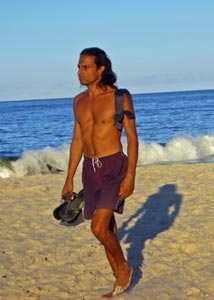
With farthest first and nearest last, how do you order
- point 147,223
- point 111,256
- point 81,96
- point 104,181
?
point 147,223
point 81,96
point 111,256
point 104,181

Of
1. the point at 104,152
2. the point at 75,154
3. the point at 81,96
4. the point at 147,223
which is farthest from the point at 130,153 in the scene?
the point at 147,223

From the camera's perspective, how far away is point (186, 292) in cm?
508

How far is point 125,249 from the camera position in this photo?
657 centimetres

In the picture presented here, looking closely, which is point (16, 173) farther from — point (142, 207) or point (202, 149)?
point (142, 207)

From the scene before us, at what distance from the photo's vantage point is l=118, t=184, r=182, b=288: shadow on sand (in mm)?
6258

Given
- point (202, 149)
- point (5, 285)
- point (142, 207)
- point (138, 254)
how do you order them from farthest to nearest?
1. point (202, 149)
2. point (142, 207)
3. point (138, 254)
4. point (5, 285)

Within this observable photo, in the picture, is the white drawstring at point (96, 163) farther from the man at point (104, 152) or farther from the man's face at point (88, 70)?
the man's face at point (88, 70)

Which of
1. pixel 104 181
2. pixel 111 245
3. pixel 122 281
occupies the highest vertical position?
pixel 104 181

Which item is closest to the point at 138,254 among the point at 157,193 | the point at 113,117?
the point at 113,117

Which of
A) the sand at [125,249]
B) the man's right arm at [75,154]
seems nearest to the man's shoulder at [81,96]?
the man's right arm at [75,154]

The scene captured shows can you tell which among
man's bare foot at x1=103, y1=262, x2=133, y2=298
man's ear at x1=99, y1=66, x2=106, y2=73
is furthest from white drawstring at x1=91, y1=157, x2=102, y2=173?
man's bare foot at x1=103, y1=262, x2=133, y2=298

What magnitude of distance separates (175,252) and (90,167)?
2053 mm

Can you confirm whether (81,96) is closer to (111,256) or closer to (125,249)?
(111,256)

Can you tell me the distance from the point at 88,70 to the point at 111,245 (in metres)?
1.35
